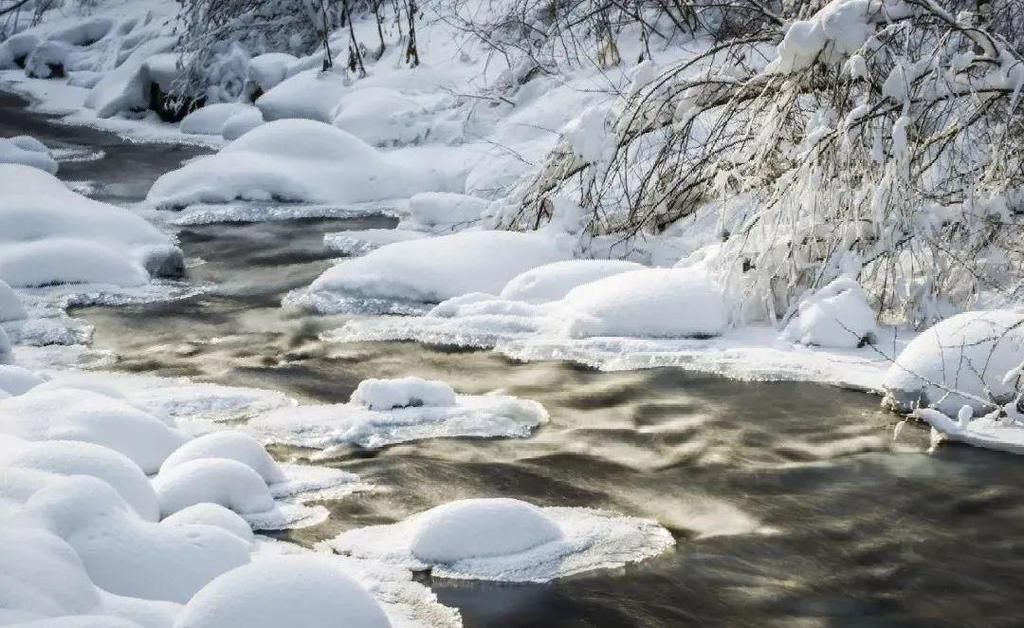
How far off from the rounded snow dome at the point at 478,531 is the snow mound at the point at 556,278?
3861 millimetres

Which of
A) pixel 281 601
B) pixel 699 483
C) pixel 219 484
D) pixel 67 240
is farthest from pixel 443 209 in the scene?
pixel 281 601

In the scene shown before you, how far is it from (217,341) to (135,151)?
9645 mm

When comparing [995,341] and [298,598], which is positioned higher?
[995,341]

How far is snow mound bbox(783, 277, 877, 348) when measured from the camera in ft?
23.5

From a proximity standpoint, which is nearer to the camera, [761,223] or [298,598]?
[298,598]

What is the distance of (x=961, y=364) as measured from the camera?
6141mm

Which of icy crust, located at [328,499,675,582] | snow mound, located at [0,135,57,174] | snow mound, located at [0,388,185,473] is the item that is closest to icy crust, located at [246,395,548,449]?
snow mound, located at [0,388,185,473]

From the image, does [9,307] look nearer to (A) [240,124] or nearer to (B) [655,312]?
(B) [655,312]

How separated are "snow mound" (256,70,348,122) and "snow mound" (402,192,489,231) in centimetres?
595

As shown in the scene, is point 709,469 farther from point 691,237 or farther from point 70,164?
point 70,164

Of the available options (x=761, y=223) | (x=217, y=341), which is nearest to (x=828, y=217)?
(x=761, y=223)

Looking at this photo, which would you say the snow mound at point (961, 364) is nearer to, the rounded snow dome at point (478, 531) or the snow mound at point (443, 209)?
the rounded snow dome at point (478, 531)

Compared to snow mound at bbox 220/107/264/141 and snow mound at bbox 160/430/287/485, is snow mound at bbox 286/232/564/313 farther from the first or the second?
snow mound at bbox 220/107/264/141

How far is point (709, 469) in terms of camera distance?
18.1 ft
